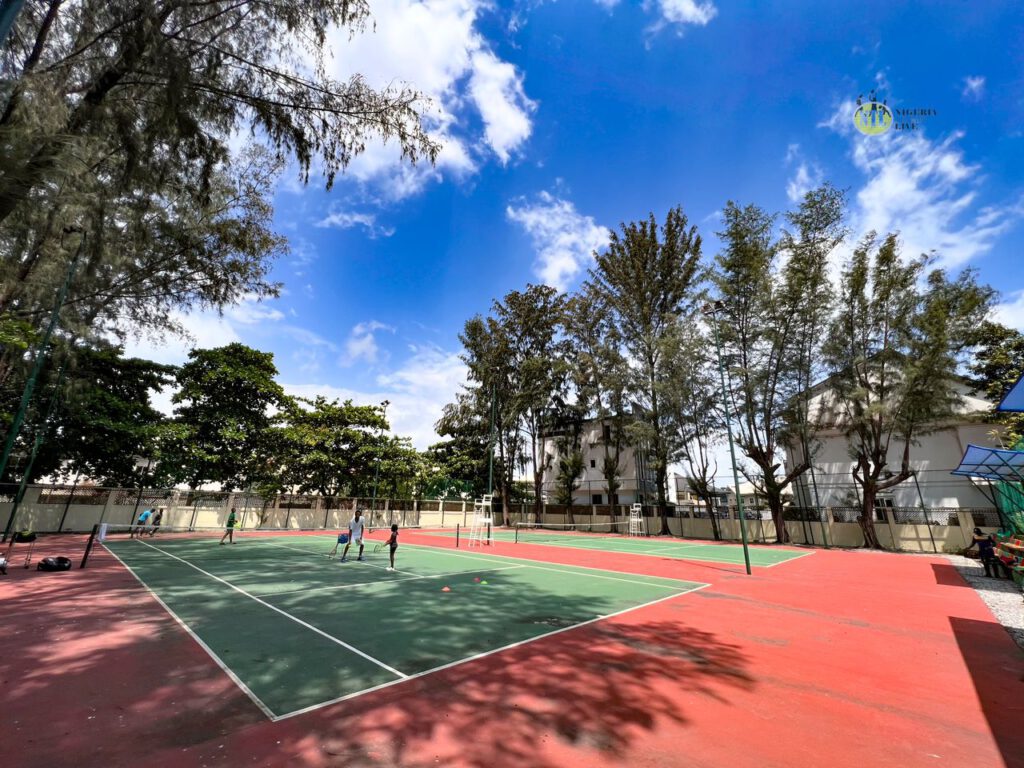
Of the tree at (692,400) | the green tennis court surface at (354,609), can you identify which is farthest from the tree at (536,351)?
the green tennis court surface at (354,609)

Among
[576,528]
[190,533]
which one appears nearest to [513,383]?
[576,528]

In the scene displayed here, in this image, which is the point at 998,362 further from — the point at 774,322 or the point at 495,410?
the point at 495,410

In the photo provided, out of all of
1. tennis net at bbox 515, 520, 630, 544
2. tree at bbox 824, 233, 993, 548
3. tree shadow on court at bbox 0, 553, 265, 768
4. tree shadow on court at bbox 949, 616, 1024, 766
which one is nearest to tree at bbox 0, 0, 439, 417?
tree shadow on court at bbox 0, 553, 265, 768

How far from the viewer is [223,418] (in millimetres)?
29078

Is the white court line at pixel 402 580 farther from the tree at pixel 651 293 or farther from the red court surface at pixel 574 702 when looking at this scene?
the tree at pixel 651 293

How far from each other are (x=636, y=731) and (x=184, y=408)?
3373cm

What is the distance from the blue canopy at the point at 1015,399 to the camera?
7430mm

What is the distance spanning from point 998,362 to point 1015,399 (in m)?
30.4

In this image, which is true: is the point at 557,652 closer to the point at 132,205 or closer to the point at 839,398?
the point at 132,205

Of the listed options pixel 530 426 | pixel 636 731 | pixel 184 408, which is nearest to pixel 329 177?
pixel 636 731

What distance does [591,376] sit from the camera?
3950 centimetres

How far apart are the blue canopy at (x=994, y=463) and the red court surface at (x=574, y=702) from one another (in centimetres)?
709

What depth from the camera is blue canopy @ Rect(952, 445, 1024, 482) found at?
1244 centimetres

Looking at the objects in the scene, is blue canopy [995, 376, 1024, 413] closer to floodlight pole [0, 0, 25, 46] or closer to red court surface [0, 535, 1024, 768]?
red court surface [0, 535, 1024, 768]
